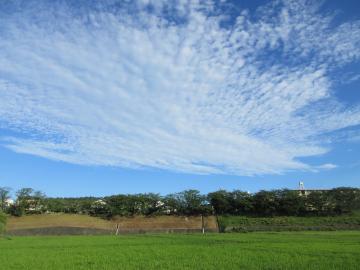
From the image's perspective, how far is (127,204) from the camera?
324 ft

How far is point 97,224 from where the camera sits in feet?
295

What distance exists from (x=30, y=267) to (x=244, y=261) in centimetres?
1105

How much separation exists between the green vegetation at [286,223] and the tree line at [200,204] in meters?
4.00

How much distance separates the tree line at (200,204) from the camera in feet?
304

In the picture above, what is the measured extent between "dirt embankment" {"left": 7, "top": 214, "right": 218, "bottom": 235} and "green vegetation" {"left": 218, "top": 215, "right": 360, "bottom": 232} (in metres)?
3.64

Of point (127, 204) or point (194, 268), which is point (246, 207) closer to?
point (127, 204)

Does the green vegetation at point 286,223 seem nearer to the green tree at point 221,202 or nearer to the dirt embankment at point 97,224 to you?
the green tree at point 221,202

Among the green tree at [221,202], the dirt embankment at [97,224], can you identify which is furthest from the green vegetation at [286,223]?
the dirt embankment at [97,224]

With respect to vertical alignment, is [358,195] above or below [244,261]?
above

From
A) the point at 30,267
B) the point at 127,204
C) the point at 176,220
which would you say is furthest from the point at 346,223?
the point at 30,267

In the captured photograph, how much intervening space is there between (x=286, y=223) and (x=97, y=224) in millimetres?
37284

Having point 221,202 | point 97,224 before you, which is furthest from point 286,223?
point 97,224

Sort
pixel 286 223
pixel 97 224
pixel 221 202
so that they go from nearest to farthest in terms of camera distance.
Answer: pixel 286 223 < pixel 97 224 < pixel 221 202

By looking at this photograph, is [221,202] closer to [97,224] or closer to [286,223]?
[286,223]
